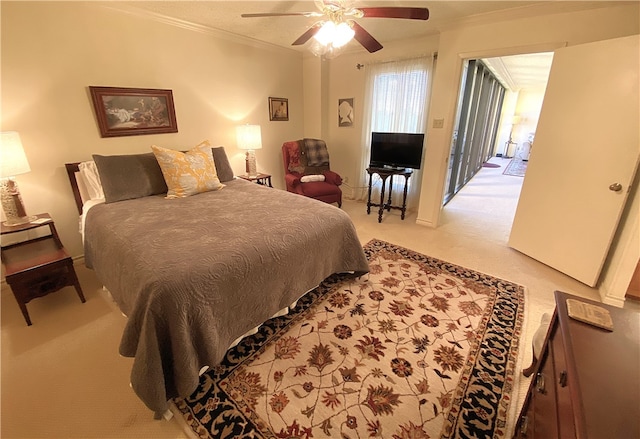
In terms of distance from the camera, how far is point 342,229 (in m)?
2.26

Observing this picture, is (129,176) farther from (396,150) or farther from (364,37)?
(396,150)

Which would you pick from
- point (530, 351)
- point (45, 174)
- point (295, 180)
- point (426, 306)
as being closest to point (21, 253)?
point (45, 174)

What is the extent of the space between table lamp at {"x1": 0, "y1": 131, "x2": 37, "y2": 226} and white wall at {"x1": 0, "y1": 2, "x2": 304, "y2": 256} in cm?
26

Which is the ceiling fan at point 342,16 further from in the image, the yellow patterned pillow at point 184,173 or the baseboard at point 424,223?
the baseboard at point 424,223

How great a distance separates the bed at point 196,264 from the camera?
1.33m

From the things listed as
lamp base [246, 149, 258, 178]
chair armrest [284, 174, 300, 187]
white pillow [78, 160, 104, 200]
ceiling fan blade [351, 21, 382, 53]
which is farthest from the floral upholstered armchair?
white pillow [78, 160, 104, 200]

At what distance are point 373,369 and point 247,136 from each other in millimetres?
3073

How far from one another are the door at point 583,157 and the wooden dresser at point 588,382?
6.48ft

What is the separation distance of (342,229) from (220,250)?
1.01 meters

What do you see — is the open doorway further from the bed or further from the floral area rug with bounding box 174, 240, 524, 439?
the bed

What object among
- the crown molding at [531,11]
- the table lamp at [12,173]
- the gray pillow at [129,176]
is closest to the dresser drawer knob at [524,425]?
the gray pillow at [129,176]

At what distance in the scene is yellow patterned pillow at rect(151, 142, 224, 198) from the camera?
104 inches

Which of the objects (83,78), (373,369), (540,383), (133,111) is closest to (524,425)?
(540,383)

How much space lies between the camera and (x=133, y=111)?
2.90 metres
